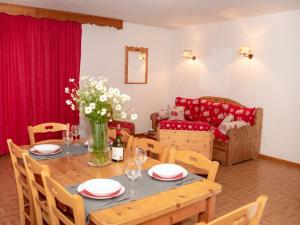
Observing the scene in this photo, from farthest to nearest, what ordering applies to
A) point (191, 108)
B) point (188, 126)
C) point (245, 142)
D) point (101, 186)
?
point (191, 108) < point (245, 142) < point (188, 126) < point (101, 186)

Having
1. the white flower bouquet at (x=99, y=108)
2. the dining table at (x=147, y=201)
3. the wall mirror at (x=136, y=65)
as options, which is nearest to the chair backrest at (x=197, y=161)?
the dining table at (x=147, y=201)

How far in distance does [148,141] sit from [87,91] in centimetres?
69

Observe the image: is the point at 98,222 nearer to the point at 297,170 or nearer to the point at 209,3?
the point at 209,3

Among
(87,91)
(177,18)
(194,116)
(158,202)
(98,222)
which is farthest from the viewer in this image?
(194,116)

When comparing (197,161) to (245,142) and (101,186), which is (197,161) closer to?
(101,186)

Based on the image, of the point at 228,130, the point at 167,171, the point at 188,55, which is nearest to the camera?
the point at 167,171

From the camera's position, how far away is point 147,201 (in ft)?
4.95

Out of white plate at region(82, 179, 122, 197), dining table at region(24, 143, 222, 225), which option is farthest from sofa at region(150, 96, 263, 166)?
white plate at region(82, 179, 122, 197)

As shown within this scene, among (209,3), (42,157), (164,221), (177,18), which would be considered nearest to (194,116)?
(177,18)

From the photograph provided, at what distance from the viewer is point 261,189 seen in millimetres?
3678

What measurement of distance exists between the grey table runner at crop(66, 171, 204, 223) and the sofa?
219 cm

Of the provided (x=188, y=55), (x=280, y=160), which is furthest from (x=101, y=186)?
(x=188, y=55)

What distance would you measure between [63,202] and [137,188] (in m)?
0.45

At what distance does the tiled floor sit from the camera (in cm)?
294
